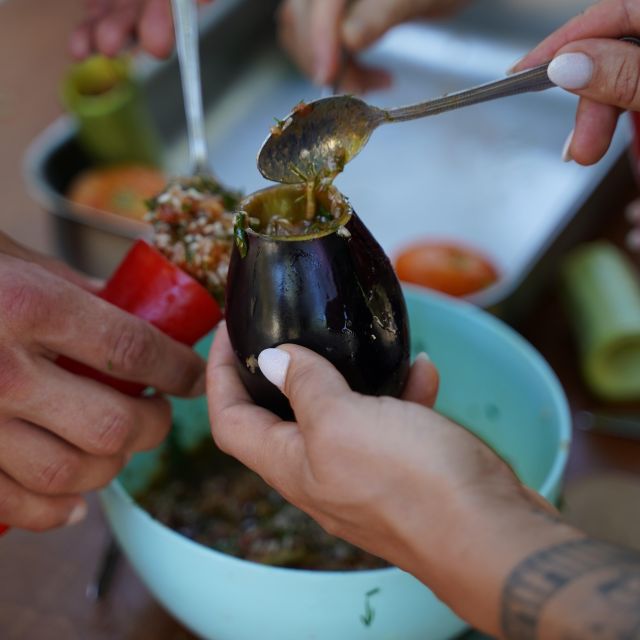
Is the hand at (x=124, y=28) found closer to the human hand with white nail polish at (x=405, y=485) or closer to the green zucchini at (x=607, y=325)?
the green zucchini at (x=607, y=325)

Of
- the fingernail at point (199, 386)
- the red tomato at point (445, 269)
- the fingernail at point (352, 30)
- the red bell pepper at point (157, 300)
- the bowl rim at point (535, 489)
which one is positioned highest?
the fingernail at point (352, 30)

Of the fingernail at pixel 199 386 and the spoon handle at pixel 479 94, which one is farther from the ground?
the spoon handle at pixel 479 94

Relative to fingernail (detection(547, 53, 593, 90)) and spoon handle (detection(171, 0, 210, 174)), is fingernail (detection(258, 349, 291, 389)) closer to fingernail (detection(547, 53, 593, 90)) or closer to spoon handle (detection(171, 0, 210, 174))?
fingernail (detection(547, 53, 593, 90))

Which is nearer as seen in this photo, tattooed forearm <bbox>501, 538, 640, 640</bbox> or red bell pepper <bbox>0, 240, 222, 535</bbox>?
tattooed forearm <bbox>501, 538, 640, 640</bbox>

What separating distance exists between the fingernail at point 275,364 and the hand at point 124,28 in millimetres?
857

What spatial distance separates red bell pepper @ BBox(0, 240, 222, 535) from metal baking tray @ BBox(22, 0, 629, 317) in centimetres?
46

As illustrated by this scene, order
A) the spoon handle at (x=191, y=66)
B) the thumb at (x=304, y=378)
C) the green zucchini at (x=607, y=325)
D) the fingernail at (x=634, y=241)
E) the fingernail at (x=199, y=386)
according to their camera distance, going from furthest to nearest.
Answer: the fingernail at (x=634, y=241)
the green zucchini at (x=607, y=325)
the spoon handle at (x=191, y=66)
the fingernail at (x=199, y=386)
the thumb at (x=304, y=378)

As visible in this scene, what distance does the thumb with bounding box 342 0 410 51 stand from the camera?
1.29 metres

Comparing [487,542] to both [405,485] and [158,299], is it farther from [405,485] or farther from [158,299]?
[158,299]

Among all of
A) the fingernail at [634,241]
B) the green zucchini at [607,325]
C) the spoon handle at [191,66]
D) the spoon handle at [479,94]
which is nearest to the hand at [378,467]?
the spoon handle at [479,94]

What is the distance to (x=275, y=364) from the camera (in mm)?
616

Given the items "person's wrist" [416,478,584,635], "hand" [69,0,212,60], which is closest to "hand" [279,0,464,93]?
"hand" [69,0,212,60]

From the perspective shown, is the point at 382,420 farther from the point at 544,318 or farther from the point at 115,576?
the point at 544,318

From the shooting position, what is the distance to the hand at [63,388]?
26.8 inches
